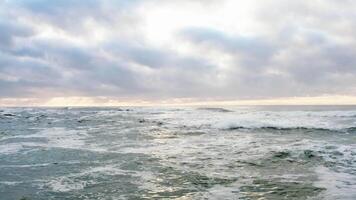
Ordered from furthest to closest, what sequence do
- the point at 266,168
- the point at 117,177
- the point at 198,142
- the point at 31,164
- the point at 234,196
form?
the point at 198,142, the point at 31,164, the point at 266,168, the point at 117,177, the point at 234,196

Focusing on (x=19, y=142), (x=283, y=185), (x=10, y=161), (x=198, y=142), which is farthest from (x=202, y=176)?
(x=19, y=142)

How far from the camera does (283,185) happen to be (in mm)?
11656

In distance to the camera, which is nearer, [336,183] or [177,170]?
[336,183]

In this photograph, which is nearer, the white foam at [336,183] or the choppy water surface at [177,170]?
the white foam at [336,183]

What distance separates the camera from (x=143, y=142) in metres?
23.3

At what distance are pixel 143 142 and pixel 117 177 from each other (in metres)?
10.3

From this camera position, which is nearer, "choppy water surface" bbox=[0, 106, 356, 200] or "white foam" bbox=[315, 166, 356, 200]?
"white foam" bbox=[315, 166, 356, 200]

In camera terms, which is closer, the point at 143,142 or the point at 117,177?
the point at 117,177

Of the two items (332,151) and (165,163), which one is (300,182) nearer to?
(165,163)

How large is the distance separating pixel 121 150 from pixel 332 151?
9569mm

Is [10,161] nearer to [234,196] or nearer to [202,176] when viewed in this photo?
[202,176]

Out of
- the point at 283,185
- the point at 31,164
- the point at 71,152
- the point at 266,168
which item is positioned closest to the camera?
the point at 283,185

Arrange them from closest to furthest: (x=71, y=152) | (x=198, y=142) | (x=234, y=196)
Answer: (x=234, y=196)
(x=71, y=152)
(x=198, y=142)

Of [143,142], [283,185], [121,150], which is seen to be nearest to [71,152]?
[121,150]
